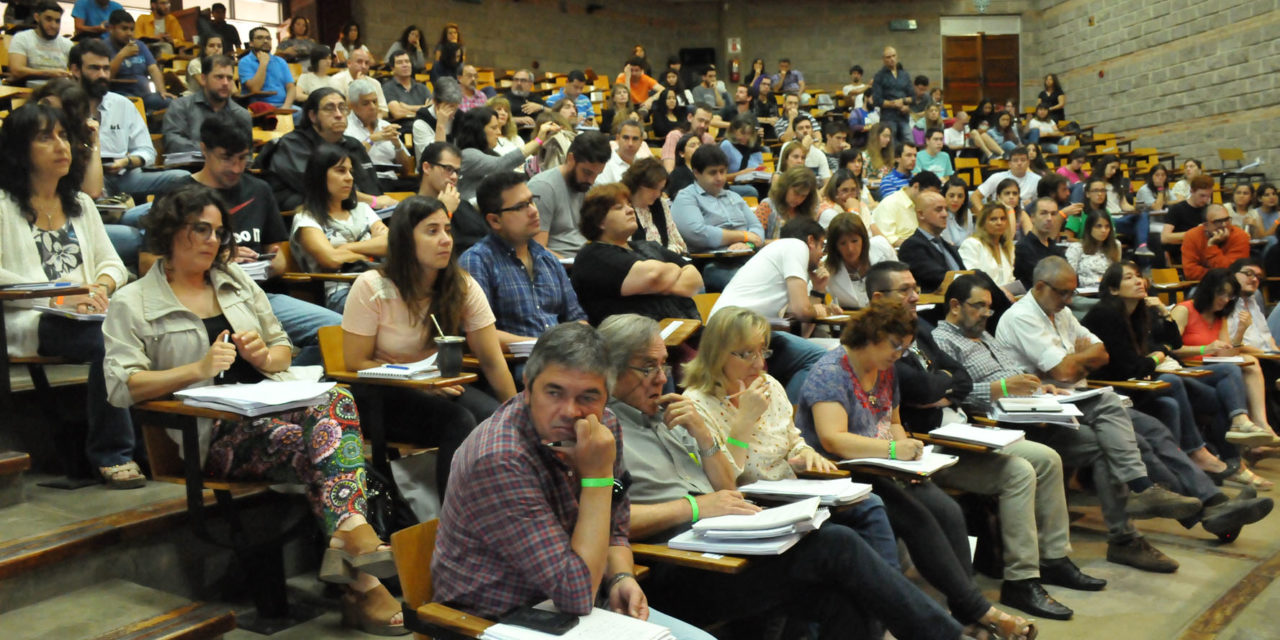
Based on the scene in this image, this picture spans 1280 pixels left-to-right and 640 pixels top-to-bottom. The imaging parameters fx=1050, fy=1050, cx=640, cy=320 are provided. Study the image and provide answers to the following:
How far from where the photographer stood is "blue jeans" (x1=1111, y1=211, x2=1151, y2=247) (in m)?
8.85

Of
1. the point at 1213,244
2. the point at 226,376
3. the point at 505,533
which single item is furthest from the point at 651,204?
the point at 1213,244

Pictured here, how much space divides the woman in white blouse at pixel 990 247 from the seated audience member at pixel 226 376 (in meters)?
4.06

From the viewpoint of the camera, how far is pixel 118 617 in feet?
7.45

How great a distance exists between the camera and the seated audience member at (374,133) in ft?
19.4

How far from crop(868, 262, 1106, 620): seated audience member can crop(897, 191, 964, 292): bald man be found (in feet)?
4.88

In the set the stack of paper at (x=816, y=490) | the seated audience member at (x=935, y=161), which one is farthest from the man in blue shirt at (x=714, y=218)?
the seated audience member at (x=935, y=161)

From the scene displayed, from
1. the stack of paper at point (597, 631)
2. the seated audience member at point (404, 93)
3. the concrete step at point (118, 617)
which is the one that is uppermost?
the seated audience member at point (404, 93)

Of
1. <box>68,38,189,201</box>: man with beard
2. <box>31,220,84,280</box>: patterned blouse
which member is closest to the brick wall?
<box>68,38,189,201</box>: man with beard

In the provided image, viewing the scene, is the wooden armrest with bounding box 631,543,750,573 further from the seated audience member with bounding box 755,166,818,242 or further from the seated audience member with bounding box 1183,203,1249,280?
the seated audience member with bounding box 1183,203,1249,280

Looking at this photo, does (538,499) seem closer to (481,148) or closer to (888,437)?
(888,437)

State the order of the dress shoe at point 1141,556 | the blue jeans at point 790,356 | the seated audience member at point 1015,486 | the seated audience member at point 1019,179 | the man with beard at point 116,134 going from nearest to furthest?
the seated audience member at point 1015,486, the dress shoe at point 1141,556, the blue jeans at point 790,356, the man with beard at point 116,134, the seated audience member at point 1019,179

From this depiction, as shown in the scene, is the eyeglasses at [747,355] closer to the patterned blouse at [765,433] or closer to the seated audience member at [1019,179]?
the patterned blouse at [765,433]

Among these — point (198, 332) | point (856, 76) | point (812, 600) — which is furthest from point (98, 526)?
point (856, 76)

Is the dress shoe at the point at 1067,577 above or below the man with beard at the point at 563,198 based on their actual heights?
below
